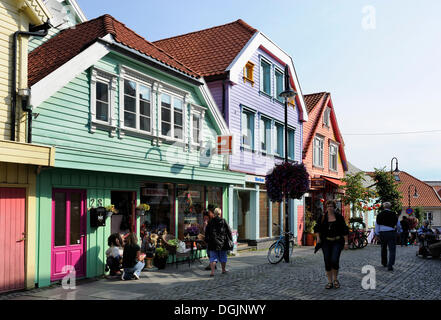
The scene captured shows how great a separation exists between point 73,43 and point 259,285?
769cm

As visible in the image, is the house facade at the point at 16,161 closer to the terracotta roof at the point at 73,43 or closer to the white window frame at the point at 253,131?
the terracotta roof at the point at 73,43

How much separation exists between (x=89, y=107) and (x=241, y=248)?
9.25 metres

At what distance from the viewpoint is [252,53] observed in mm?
18797

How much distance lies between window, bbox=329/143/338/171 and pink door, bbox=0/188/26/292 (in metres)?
22.7

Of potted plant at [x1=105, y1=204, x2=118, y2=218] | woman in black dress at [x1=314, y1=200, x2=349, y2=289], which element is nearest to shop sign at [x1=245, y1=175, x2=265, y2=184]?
potted plant at [x1=105, y1=204, x2=118, y2=218]

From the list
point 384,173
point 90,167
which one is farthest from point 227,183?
point 384,173

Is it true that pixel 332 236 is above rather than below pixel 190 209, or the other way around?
below

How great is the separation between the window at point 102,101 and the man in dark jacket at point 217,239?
378 centimetres

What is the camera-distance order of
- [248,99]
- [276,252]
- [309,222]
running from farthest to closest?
[309,222] < [248,99] < [276,252]

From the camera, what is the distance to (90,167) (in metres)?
10.0

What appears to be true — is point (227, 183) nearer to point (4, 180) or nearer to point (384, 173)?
point (4, 180)

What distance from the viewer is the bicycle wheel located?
13819 millimetres

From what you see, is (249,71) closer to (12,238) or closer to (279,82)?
(279,82)

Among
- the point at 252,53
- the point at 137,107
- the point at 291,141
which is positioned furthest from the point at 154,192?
the point at 291,141
